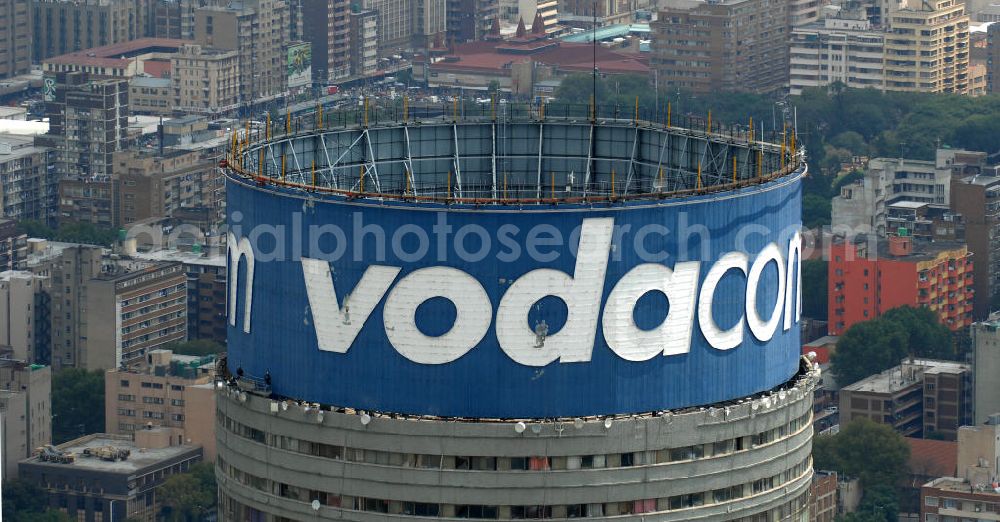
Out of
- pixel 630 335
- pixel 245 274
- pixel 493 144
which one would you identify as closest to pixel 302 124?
pixel 493 144

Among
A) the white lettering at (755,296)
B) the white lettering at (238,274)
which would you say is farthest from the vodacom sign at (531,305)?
the white lettering at (238,274)

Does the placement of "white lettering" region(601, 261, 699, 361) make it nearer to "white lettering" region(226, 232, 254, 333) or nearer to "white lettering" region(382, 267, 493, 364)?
"white lettering" region(382, 267, 493, 364)

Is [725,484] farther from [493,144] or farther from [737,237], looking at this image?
[493,144]

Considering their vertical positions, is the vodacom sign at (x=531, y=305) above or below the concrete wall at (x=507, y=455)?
above

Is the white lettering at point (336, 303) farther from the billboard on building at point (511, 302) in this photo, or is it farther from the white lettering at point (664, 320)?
the white lettering at point (664, 320)

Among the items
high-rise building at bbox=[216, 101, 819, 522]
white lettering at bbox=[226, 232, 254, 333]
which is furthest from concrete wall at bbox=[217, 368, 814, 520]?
white lettering at bbox=[226, 232, 254, 333]

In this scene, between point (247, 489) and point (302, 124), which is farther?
point (302, 124)

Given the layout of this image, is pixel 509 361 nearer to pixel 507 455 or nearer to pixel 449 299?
pixel 449 299
